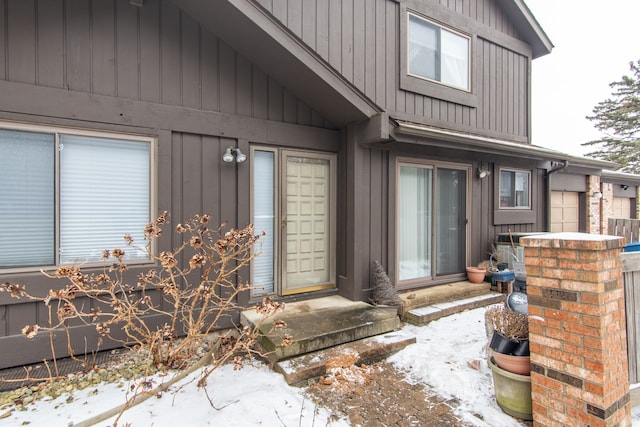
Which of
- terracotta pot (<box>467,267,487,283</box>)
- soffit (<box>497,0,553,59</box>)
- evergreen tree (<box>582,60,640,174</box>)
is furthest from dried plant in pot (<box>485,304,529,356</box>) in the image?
evergreen tree (<box>582,60,640,174</box>)

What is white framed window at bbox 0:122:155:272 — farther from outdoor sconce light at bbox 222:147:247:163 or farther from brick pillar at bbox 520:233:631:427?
brick pillar at bbox 520:233:631:427

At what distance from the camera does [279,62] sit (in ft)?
13.2

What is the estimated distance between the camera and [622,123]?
63.5 ft

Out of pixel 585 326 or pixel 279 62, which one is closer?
pixel 585 326

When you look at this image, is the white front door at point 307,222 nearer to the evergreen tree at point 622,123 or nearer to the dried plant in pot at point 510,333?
the dried plant in pot at point 510,333

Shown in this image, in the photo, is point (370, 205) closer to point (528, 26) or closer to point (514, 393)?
point (514, 393)

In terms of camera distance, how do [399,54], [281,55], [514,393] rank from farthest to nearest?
[399,54], [281,55], [514,393]

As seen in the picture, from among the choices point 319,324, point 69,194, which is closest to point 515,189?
point 319,324

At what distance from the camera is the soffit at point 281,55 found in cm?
361

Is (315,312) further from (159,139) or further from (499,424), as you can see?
(159,139)

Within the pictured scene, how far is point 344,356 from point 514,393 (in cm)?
139

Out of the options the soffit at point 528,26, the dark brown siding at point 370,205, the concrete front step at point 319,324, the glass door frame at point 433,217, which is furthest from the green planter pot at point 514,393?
the soffit at point 528,26

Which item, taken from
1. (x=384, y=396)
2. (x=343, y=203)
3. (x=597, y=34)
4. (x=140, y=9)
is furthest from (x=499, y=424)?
(x=597, y=34)

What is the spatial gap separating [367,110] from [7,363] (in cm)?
451
